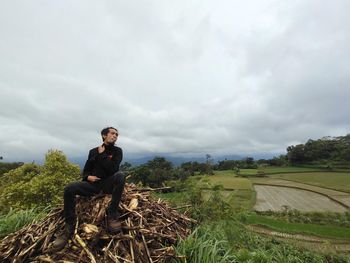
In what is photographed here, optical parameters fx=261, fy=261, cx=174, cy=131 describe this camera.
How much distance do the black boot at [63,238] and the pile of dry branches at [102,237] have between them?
6 centimetres

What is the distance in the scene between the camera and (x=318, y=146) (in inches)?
3447

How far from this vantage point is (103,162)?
454cm

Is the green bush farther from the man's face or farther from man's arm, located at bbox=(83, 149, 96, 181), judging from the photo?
the man's face

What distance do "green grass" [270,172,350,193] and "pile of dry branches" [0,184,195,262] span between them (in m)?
53.6

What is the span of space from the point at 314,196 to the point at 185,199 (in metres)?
47.0

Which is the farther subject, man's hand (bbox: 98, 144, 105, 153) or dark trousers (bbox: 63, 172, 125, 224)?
man's hand (bbox: 98, 144, 105, 153)

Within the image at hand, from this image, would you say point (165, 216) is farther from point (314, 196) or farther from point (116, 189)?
point (314, 196)

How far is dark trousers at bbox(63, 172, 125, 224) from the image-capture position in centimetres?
409

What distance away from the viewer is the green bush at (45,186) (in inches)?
399

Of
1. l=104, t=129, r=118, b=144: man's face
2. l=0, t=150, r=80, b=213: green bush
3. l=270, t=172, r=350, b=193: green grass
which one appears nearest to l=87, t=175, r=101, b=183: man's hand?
l=104, t=129, r=118, b=144: man's face

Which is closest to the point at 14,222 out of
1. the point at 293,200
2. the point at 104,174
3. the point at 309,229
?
the point at 104,174

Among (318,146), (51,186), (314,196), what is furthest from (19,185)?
(318,146)

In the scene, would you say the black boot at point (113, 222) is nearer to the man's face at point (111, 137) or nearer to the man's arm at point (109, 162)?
the man's arm at point (109, 162)

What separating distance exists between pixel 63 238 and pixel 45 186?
7253mm
